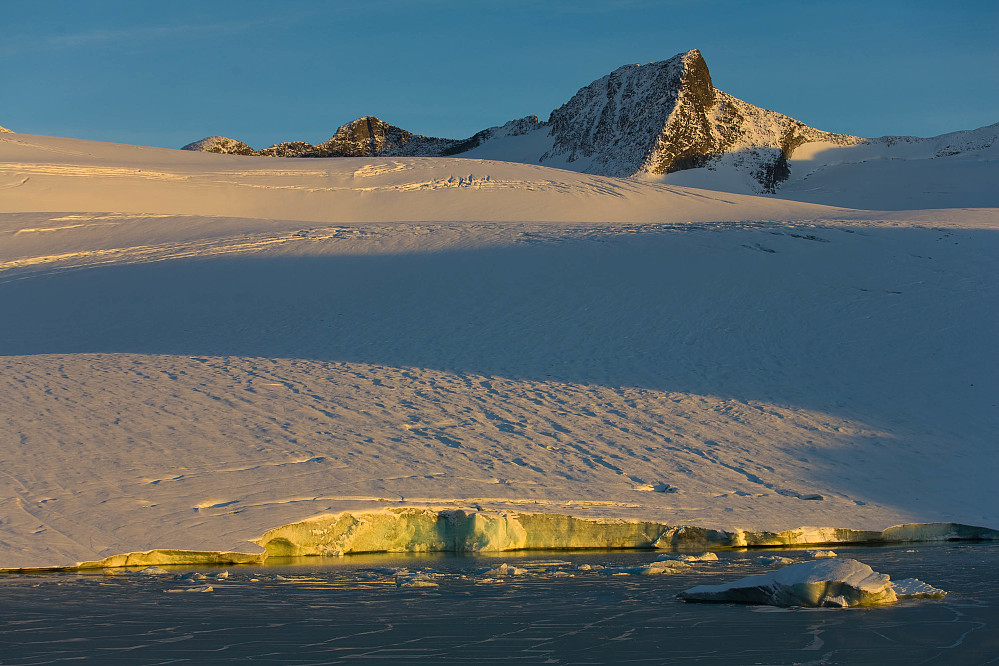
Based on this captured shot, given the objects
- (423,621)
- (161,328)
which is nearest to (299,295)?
(161,328)

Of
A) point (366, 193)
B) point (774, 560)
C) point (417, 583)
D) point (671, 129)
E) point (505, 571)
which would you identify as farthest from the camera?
point (671, 129)

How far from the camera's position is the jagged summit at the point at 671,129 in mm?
41062

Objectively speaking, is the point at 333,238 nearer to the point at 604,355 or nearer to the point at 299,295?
the point at 299,295

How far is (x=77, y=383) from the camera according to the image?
36.9ft

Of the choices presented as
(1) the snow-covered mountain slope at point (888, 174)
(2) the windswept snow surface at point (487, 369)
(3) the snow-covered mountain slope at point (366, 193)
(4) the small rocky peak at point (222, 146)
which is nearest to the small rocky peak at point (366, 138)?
(4) the small rocky peak at point (222, 146)

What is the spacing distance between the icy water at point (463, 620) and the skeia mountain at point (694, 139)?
3132cm

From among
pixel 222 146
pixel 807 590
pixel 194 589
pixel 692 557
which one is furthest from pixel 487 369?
pixel 222 146

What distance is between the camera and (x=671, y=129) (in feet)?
137

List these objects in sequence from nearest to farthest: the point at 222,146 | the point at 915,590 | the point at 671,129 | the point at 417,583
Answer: the point at 915,590 → the point at 417,583 → the point at 671,129 → the point at 222,146

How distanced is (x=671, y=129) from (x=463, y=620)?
127 ft

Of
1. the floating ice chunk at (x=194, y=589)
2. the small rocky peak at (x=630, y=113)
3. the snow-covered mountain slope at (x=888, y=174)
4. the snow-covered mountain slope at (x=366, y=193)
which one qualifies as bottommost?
the floating ice chunk at (x=194, y=589)

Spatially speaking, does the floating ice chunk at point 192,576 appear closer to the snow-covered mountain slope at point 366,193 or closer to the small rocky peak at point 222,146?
the snow-covered mountain slope at point 366,193

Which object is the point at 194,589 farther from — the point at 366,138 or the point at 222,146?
the point at 366,138

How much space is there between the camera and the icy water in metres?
4.53
